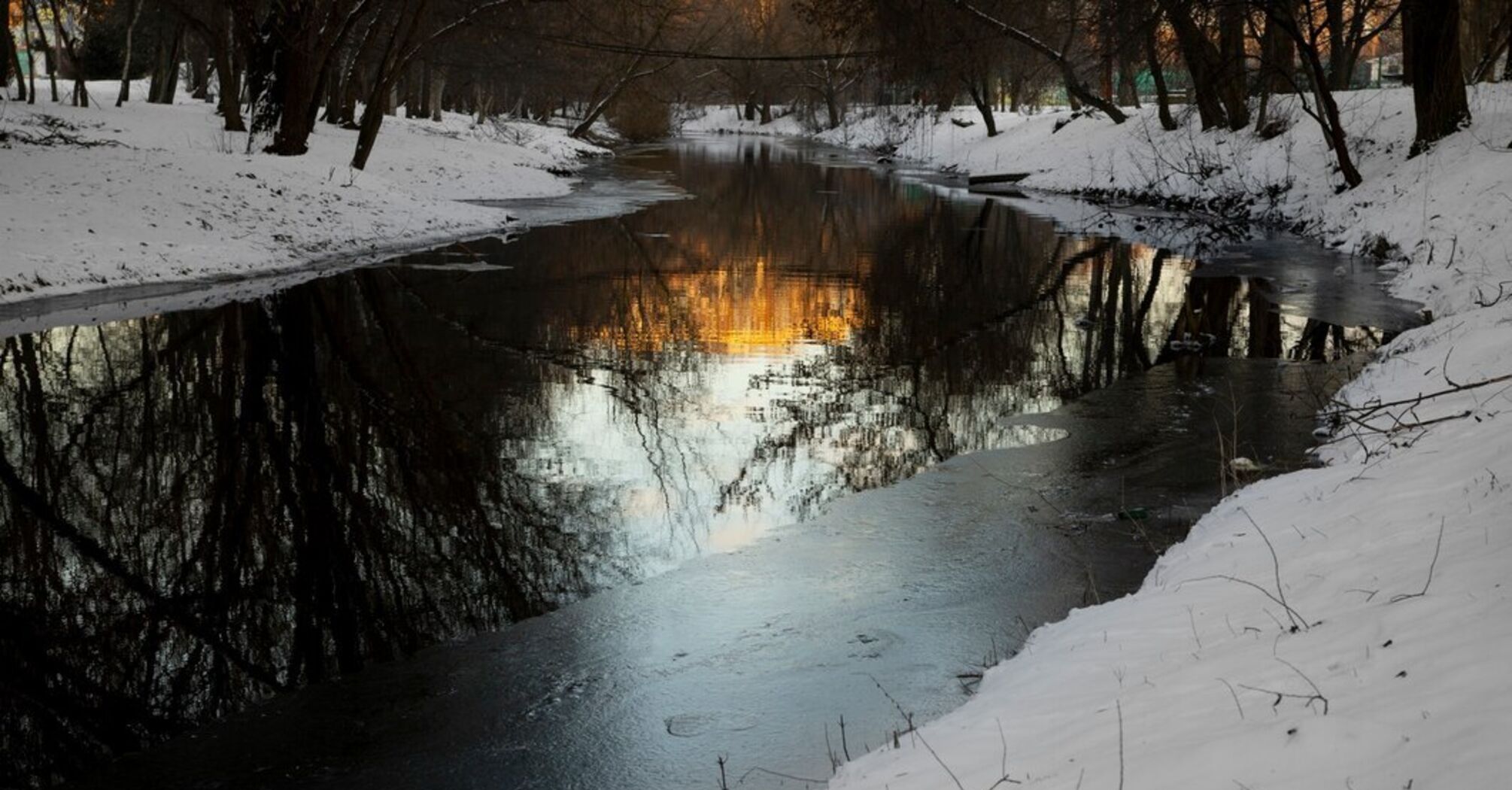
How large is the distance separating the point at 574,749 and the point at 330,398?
6.31 metres

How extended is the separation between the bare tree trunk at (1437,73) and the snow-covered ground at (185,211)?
16.8 meters

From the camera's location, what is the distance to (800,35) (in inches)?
3548

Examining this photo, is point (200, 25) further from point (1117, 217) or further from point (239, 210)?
point (1117, 217)

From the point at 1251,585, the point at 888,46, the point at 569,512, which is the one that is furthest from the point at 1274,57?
the point at 1251,585

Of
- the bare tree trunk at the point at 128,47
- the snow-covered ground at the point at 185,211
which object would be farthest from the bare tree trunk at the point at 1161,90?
the bare tree trunk at the point at 128,47

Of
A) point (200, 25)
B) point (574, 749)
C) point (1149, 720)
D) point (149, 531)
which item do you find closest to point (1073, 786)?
point (1149, 720)

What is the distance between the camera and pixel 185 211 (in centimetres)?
1905

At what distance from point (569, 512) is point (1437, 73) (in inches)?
776

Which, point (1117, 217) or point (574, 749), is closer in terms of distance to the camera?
point (574, 749)

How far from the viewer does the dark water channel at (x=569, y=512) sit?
5398 millimetres

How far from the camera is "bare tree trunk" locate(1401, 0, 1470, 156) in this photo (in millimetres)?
21234

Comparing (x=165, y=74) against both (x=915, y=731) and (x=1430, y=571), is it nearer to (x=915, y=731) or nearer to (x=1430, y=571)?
(x=915, y=731)

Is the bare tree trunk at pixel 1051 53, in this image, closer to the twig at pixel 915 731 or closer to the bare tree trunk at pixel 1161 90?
the bare tree trunk at pixel 1161 90

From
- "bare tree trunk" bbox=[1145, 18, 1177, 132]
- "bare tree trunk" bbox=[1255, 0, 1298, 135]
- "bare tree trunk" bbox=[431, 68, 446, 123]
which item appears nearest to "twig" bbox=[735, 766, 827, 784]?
"bare tree trunk" bbox=[1255, 0, 1298, 135]
